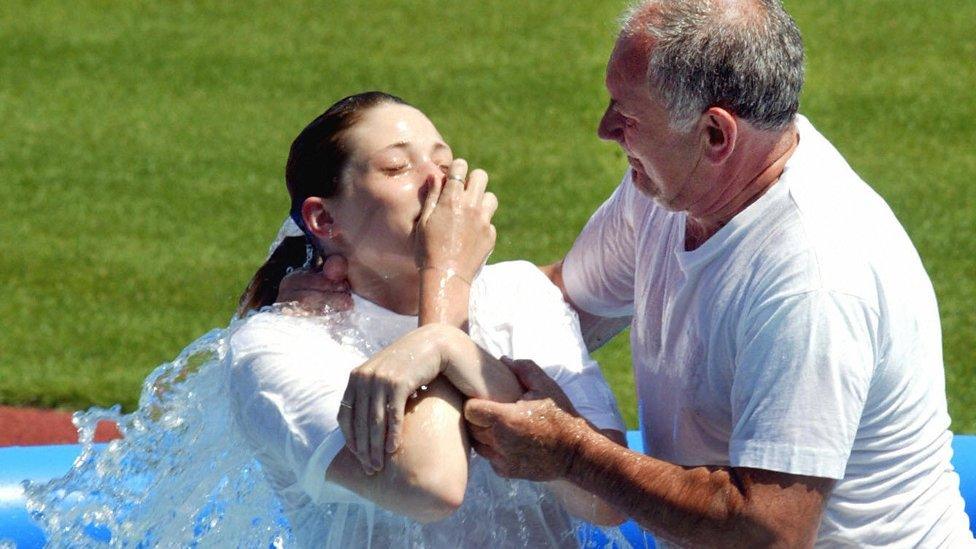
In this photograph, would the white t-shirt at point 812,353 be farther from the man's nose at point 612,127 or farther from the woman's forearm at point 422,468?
the woman's forearm at point 422,468

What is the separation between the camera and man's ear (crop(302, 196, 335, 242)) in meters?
3.56

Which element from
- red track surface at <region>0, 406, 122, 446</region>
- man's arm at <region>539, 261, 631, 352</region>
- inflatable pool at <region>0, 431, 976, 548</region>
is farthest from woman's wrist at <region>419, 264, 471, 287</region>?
red track surface at <region>0, 406, 122, 446</region>

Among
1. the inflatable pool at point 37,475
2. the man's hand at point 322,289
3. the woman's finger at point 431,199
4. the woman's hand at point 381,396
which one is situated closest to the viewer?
the woman's hand at point 381,396

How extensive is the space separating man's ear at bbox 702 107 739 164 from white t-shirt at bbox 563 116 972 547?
0.14 meters

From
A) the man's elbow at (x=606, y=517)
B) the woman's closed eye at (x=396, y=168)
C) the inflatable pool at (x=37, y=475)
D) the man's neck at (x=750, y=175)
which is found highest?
the man's neck at (x=750, y=175)

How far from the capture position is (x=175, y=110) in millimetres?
9555

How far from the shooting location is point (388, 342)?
3.54 m

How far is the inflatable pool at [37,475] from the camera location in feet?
14.9

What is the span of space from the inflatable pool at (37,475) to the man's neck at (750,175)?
1.48 m

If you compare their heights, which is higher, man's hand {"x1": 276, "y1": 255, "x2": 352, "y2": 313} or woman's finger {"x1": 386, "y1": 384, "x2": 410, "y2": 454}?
man's hand {"x1": 276, "y1": 255, "x2": 352, "y2": 313}

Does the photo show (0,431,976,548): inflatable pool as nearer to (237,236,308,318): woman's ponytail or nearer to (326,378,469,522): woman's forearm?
(237,236,308,318): woman's ponytail

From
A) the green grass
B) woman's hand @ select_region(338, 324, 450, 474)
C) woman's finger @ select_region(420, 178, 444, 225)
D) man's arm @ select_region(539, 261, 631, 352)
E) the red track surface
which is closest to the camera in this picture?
woman's hand @ select_region(338, 324, 450, 474)

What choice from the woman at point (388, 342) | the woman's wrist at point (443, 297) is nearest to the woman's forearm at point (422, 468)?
the woman at point (388, 342)

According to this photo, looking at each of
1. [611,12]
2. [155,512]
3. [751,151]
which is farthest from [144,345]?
[611,12]
